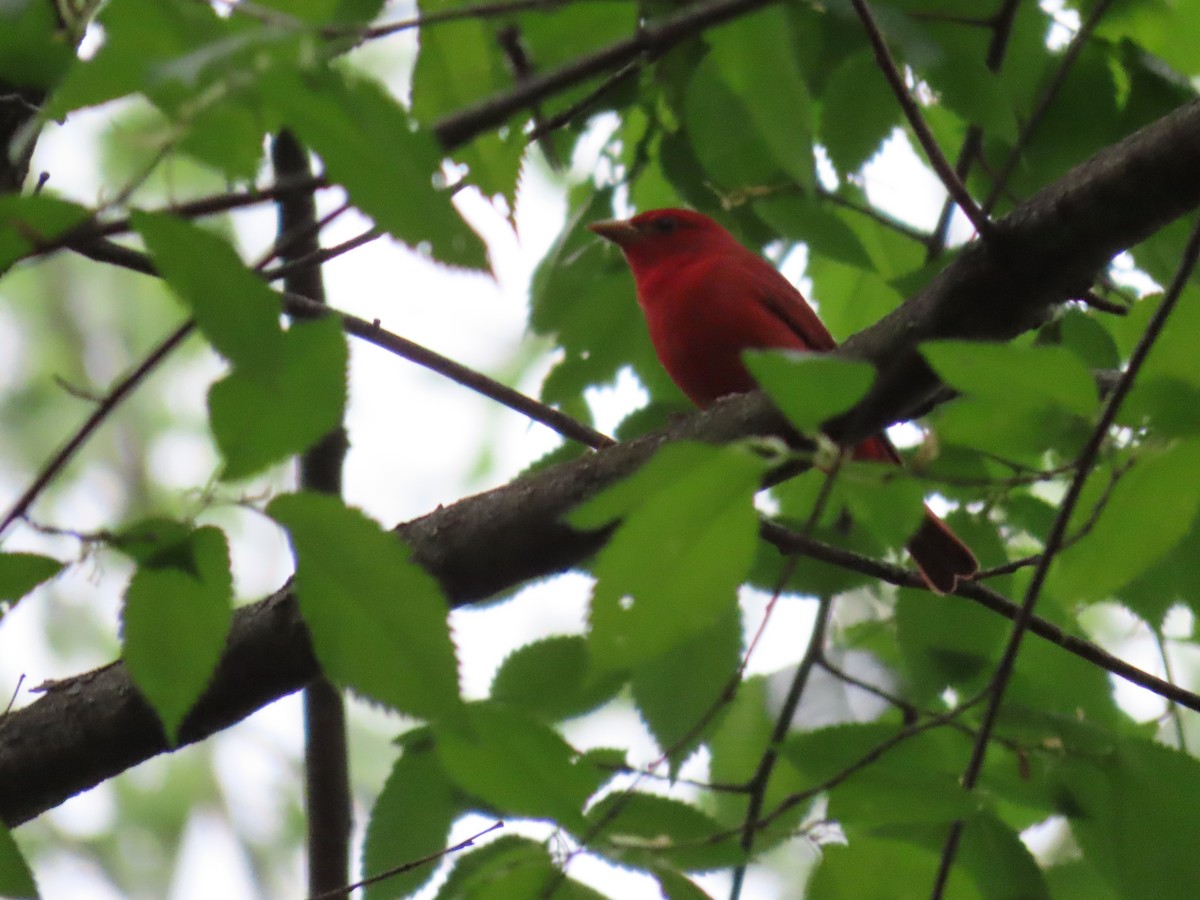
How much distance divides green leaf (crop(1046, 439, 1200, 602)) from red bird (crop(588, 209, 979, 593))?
2376 millimetres

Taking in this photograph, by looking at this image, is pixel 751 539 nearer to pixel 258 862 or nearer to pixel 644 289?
pixel 644 289

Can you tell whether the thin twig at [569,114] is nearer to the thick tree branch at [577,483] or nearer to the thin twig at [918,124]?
the thin twig at [918,124]

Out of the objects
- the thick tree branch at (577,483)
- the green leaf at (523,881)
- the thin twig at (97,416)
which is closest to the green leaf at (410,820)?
the green leaf at (523,881)

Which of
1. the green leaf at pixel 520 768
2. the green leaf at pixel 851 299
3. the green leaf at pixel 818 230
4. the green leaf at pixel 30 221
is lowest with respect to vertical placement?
the green leaf at pixel 520 768

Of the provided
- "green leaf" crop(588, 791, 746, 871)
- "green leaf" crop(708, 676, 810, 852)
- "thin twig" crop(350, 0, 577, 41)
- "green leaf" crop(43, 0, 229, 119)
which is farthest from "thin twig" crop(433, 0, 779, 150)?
"green leaf" crop(708, 676, 810, 852)

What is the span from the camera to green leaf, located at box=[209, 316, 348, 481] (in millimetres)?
1328

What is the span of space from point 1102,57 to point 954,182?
3.68ft

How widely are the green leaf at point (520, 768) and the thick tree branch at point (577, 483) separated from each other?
2.47ft

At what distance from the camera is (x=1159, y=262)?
2.84m

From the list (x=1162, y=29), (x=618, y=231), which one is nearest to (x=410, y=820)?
(x=1162, y=29)

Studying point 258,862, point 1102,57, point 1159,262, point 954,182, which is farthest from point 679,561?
point 258,862

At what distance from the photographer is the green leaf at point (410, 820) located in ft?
6.93

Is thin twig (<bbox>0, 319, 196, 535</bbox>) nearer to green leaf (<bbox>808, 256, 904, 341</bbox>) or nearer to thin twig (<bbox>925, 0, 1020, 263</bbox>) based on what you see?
thin twig (<bbox>925, 0, 1020, 263</bbox>)

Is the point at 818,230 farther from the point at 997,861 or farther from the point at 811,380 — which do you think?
the point at 811,380
